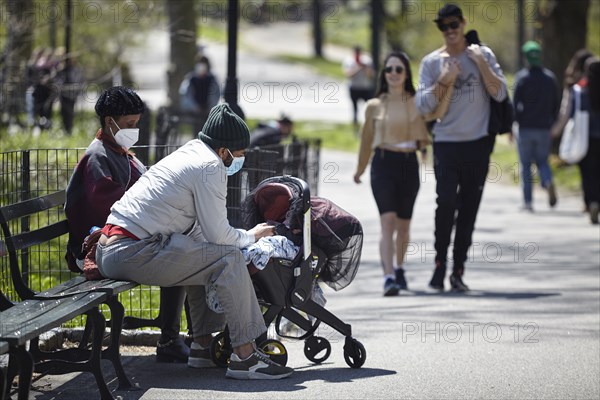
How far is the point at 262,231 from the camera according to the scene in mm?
7121

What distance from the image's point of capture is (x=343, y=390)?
6781 mm

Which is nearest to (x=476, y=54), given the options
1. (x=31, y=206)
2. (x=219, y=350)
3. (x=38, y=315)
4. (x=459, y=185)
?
(x=459, y=185)

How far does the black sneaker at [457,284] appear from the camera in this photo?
10141 mm

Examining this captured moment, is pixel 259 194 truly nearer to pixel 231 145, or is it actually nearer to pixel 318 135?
pixel 231 145

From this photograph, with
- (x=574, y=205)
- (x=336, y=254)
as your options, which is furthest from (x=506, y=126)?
(x=574, y=205)

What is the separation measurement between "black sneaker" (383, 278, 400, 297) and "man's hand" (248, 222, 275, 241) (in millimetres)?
2845

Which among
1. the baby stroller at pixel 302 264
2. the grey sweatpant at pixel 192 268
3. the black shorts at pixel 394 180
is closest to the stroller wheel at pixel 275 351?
the baby stroller at pixel 302 264

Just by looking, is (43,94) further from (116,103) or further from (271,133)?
(116,103)

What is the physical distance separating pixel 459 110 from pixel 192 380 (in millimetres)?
3890

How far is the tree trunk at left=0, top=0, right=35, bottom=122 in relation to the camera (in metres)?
16.1

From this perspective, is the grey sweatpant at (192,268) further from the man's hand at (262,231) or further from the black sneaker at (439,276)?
the black sneaker at (439,276)

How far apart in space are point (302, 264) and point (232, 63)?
3.65m

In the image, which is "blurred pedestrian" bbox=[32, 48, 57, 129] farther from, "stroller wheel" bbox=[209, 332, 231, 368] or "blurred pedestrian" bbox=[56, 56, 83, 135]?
"stroller wheel" bbox=[209, 332, 231, 368]

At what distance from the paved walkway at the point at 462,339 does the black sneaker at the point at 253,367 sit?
0.17 feet
